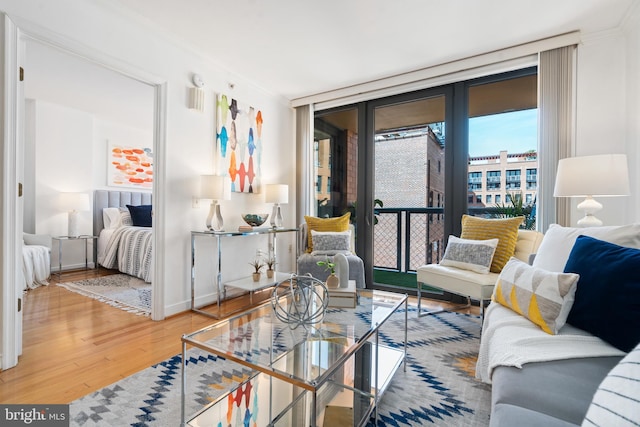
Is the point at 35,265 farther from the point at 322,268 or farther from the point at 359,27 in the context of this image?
the point at 359,27

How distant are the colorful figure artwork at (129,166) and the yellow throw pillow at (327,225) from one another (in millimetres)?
3572

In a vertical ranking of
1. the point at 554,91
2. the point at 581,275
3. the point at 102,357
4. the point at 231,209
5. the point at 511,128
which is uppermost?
the point at 554,91

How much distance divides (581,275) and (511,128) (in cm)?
223

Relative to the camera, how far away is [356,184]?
3854 millimetres

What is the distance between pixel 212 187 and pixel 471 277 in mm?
2325

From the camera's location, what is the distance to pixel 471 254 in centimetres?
254

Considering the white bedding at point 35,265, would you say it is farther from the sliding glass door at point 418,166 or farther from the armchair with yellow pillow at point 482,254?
the armchair with yellow pillow at point 482,254

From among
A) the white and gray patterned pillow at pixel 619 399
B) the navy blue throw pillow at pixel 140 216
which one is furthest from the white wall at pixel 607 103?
the navy blue throw pillow at pixel 140 216

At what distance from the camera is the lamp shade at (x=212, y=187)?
9.35ft

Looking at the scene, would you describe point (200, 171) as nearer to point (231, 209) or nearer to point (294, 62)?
point (231, 209)

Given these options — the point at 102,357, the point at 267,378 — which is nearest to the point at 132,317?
the point at 102,357

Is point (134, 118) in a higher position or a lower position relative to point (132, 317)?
higher

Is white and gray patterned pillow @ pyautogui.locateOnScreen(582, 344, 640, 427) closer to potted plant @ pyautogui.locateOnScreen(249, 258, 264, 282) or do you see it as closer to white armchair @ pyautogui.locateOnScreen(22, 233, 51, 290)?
potted plant @ pyautogui.locateOnScreen(249, 258, 264, 282)

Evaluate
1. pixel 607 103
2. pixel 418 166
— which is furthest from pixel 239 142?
pixel 607 103
